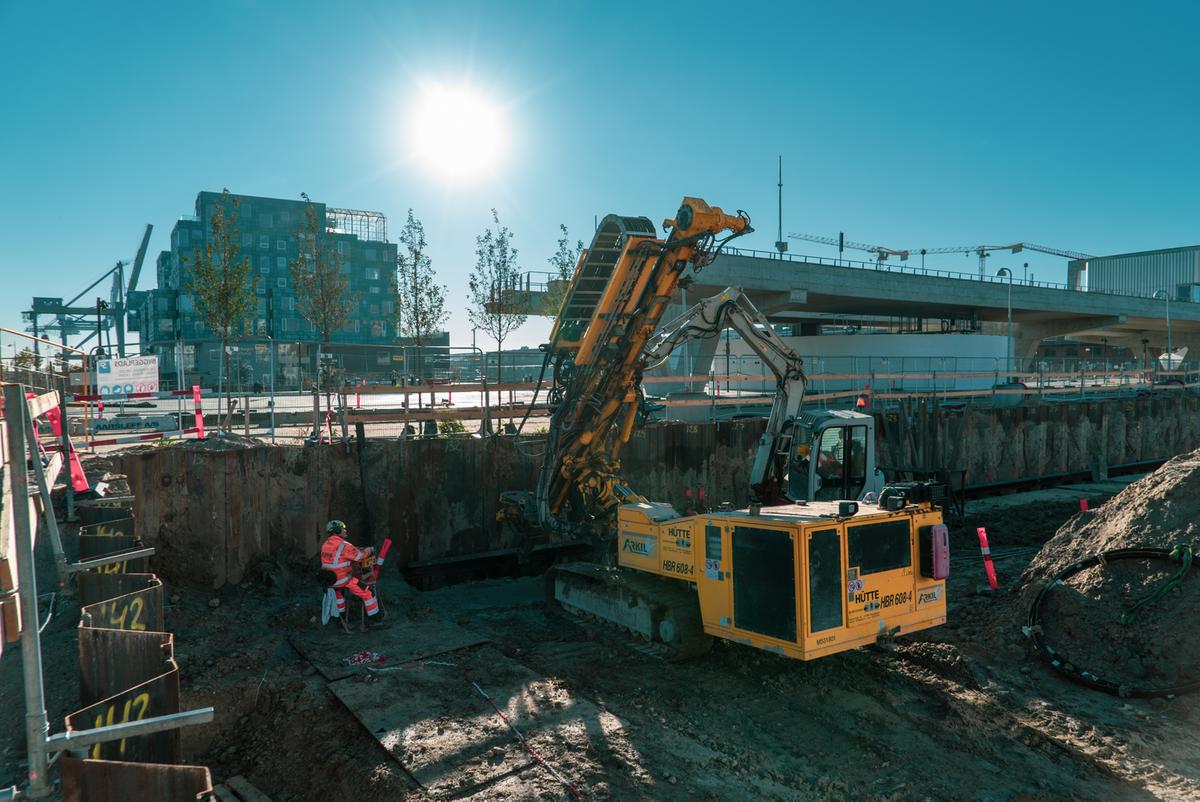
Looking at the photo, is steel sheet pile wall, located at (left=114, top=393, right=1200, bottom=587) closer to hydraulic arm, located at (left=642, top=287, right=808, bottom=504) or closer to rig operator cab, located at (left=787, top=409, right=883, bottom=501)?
hydraulic arm, located at (left=642, top=287, right=808, bottom=504)

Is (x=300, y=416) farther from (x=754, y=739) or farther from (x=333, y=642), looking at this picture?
(x=754, y=739)

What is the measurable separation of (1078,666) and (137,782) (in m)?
8.41

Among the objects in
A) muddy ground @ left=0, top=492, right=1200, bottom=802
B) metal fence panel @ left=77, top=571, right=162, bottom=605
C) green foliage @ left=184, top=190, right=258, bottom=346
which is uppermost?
green foliage @ left=184, top=190, right=258, bottom=346

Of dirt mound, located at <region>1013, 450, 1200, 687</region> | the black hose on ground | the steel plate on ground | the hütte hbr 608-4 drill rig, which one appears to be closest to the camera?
the steel plate on ground

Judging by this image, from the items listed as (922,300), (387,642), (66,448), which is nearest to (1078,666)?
(387,642)

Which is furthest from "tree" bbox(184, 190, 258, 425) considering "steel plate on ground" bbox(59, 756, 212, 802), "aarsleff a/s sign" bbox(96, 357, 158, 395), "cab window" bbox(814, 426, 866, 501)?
"steel plate on ground" bbox(59, 756, 212, 802)

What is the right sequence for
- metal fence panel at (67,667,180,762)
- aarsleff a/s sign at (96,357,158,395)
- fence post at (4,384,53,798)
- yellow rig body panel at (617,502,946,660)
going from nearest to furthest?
1. fence post at (4,384,53,798)
2. metal fence panel at (67,667,180,762)
3. yellow rig body panel at (617,502,946,660)
4. aarsleff a/s sign at (96,357,158,395)

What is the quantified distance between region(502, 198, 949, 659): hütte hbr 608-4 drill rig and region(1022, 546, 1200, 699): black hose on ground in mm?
1374

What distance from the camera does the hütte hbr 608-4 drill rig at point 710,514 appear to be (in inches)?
279

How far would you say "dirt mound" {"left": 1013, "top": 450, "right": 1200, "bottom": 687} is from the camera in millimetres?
7777

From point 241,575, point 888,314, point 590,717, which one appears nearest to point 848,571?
point 590,717

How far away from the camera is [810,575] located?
6.88 m

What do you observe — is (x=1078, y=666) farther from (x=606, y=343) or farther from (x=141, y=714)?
(x=141, y=714)

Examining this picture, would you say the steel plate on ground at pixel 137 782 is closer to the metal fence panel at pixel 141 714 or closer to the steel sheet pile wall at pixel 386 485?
the metal fence panel at pixel 141 714
